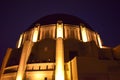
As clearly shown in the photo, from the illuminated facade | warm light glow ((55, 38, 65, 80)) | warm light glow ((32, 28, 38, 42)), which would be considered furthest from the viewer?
warm light glow ((32, 28, 38, 42))

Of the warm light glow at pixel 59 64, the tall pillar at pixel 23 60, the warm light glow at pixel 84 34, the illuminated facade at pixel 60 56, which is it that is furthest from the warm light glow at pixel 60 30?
the tall pillar at pixel 23 60

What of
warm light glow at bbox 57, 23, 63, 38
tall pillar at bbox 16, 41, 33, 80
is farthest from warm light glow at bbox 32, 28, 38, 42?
warm light glow at bbox 57, 23, 63, 38

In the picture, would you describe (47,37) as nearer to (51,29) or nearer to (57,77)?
(51,29)

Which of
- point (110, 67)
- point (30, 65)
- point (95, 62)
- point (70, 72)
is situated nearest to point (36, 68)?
point (30, 65)

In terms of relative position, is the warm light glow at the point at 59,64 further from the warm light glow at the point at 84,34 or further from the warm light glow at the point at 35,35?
the warm light glow at the point at 84,34

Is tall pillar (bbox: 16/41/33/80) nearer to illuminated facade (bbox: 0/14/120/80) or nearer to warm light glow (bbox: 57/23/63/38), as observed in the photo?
illuminated facade (bbox: 0/14/120/80)

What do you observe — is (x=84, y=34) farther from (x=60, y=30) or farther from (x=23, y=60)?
(x=23, y=60)

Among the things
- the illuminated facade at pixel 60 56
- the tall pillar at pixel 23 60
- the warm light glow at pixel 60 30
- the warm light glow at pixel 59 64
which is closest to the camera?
the illuminated facade at pixel 60 56

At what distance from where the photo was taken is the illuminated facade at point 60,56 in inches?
726

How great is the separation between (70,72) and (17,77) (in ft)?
24.2

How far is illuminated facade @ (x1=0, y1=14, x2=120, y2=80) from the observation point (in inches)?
726

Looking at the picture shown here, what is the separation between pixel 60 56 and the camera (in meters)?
20.6

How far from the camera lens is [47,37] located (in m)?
27.3

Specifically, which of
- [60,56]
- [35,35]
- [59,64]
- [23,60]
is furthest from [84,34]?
[23,60]
